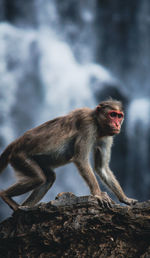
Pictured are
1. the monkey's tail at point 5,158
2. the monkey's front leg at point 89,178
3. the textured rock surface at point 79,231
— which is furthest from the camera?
the monkey's tail at point 5,158

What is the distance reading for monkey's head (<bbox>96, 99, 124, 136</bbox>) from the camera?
347 inches

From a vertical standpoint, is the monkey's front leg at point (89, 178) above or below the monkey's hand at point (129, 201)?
below

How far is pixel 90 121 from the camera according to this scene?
9070 mm

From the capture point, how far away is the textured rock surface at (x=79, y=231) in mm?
6445

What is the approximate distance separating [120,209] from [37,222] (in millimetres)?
1707

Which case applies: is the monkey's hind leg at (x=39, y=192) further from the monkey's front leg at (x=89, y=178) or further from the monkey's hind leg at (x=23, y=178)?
Result: the monkey's front leg at (x=89, y=178)

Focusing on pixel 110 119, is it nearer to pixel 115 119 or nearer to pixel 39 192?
pixel 115 119

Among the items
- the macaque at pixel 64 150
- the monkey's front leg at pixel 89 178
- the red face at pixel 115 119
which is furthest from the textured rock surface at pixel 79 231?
the red face at pixel 115 119

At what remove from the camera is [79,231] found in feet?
21.9

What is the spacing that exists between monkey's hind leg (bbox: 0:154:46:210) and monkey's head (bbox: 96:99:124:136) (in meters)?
1.88

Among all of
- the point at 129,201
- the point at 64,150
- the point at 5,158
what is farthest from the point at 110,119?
the point at 5,158

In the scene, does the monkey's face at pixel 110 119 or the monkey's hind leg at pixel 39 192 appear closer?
the monkey's hind leg at pixel 39 192

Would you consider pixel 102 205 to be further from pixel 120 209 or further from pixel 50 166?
pixel 50 166

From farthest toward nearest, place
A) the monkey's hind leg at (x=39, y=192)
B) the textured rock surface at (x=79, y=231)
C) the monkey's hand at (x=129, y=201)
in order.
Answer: the monkey's hind leg at (x=39, y=192), the monkey's hand at (x=129, y=201), the textured rock surface at (x=79, y=231)
